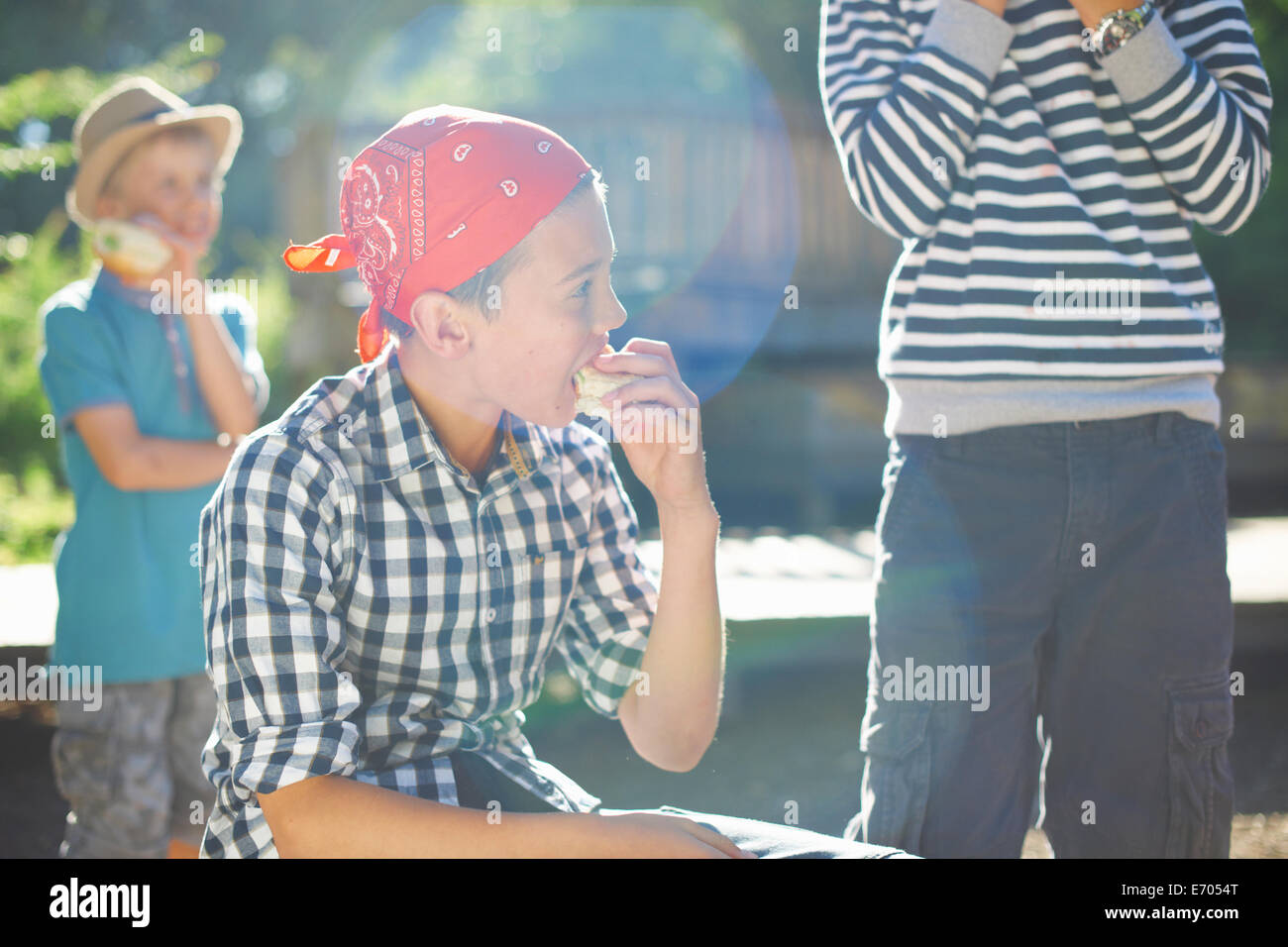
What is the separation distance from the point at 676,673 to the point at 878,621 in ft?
1.45

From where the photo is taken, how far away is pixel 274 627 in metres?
1.56

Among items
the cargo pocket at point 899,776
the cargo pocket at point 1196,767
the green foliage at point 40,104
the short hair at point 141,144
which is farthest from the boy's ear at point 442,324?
the green foliage at point 40,104

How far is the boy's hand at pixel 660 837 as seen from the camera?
61.1 inches

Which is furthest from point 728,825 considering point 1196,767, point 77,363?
point 77,363

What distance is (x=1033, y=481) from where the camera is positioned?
81.7 inches

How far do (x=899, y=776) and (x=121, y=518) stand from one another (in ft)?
6.91

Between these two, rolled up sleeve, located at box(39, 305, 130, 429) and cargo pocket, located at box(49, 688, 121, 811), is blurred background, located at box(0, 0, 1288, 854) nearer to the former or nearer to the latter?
cargo pocket, located at box(49, 688, 121, 811)

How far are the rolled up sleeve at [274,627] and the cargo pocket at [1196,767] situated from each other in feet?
4.68

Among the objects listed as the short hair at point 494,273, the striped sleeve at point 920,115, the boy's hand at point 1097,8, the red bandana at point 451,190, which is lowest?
the short hair at point 494,273

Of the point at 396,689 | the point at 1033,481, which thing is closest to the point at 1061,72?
the point at 1033,481

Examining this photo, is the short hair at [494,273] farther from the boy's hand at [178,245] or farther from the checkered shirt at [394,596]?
the boy's hand at [178,245]

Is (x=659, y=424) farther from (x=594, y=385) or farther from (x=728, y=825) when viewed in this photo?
(x=728, y=825)
